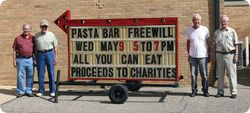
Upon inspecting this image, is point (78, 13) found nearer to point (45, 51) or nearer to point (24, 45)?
point (45, 51)

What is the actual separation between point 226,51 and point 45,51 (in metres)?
3.90

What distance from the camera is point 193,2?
11.2 meters

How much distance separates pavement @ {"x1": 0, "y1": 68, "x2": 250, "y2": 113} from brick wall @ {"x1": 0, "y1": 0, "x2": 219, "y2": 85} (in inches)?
48.9

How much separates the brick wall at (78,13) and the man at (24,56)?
1.54m

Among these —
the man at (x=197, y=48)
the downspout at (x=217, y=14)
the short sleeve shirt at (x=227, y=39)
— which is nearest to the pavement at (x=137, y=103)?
→ the man at (x=197, y=48)

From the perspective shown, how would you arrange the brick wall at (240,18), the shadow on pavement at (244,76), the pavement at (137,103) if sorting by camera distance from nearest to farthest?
the pavement at (137,103) < the shadow on pavement at (244,76) < the brick wall at (240,18)

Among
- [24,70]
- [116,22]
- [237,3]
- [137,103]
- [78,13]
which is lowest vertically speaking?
[137,103]

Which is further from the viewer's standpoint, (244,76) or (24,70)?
(244,76)

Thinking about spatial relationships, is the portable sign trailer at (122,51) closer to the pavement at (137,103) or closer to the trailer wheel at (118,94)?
the trailer wheel at (118,94)

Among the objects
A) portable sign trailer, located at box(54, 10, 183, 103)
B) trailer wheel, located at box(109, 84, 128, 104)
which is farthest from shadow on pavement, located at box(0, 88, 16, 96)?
trailer wheel, located at box(109, 84, 128, 104)

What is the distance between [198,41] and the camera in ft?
32.5

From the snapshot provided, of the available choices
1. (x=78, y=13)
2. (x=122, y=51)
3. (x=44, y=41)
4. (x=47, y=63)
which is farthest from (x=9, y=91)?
(x=122, y=51)

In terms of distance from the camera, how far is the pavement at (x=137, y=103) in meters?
8.95

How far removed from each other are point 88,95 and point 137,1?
260cm
